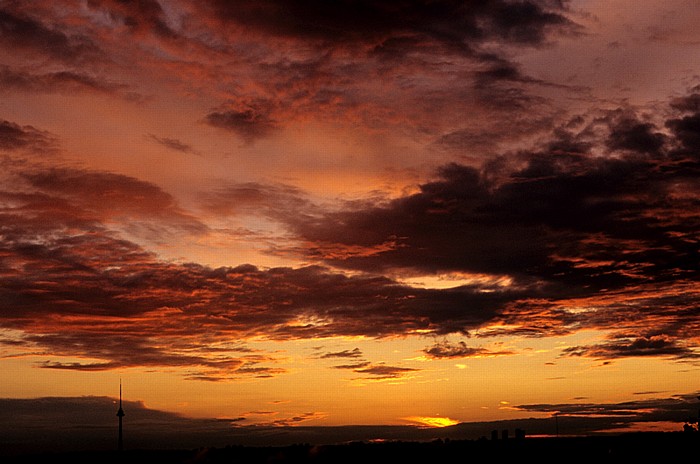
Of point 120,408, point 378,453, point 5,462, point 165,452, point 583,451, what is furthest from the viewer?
point 120,408

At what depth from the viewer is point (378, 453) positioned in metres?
82.4

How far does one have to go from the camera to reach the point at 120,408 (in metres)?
195

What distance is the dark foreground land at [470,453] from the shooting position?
72.5m

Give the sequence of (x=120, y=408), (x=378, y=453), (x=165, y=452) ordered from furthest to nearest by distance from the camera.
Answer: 1. (x=120, y=408)
2. (x=165, y=452)
3. (x=378, y=453)

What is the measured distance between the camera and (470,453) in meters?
78.1

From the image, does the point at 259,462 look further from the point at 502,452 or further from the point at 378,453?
the point at 502,452

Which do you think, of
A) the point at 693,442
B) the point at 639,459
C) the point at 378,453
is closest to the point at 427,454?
the point at 378,453

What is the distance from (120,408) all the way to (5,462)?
10503 cm

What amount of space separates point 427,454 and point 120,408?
433 feet

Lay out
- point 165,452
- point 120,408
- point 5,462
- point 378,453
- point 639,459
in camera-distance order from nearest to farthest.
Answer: point 639,459 < point 378,453 < point 5,462 < point 165,452 < point 120,408

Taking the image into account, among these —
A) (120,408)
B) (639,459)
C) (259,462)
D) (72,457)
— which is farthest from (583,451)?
(120,408)

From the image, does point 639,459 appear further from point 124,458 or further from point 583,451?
point 124,458

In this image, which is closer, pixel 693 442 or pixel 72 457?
pixel 693 442

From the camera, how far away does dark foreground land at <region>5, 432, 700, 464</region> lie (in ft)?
238
